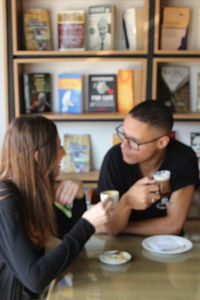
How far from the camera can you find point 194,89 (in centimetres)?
330

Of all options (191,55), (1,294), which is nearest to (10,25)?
(191,55)

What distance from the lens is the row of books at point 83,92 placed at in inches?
127

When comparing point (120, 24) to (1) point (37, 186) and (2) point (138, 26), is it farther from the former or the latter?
(1) point (37, 186)

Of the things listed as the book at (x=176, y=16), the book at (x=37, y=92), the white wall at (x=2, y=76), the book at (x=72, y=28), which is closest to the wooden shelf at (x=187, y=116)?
the book at (x=176, y=16)

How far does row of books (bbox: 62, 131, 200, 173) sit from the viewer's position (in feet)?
10.9

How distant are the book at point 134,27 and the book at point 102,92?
0.97 feet

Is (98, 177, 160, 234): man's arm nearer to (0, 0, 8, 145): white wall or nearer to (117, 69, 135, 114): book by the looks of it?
(117, 69, 135, 114): book

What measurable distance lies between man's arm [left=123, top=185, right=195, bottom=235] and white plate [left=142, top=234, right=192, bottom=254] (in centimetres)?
9

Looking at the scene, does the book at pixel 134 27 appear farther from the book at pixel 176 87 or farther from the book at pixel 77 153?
the book at pixel 77 153

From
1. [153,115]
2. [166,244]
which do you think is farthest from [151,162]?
[166,244]

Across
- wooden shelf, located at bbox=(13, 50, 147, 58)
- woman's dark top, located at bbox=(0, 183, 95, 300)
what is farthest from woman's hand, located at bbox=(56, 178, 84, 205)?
wooden shelf, located at bbox=(13, 50, 147, 58)

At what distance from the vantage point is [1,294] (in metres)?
1.51

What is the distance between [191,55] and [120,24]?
0.60 meters

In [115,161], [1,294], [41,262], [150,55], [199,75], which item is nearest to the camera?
[41,262]
